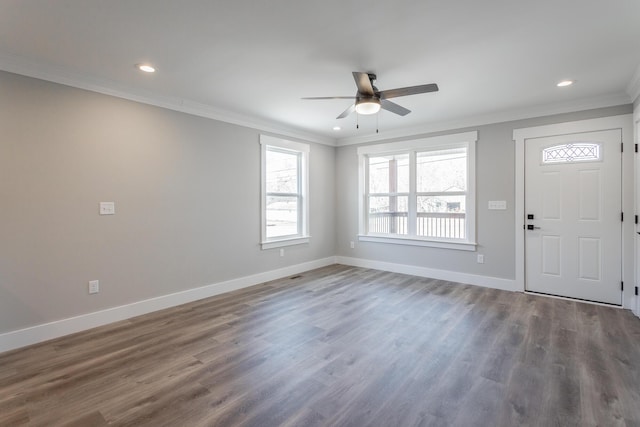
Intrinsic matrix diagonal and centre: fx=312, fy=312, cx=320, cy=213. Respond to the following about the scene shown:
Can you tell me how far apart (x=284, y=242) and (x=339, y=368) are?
3097mm

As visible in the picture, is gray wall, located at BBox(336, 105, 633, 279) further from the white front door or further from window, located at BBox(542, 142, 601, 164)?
window, located at BBox(542, 142, 601, 164)

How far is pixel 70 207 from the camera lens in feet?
10.1

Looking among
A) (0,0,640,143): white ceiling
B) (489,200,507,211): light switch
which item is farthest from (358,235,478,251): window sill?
(0,0,640,143): white ceiling

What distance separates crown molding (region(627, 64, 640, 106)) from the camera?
10.2ft

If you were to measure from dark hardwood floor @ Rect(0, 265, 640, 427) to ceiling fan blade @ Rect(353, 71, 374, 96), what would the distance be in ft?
7.63

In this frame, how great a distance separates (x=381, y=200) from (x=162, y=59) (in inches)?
168

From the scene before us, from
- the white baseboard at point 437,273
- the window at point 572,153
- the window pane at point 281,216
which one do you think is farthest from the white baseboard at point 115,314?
the window at point 572,153

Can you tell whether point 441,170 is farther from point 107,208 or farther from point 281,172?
point 107,208

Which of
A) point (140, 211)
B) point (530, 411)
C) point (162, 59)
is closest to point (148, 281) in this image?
point (140, 211)

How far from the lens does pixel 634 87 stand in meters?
3.33

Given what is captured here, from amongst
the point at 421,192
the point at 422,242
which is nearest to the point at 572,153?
the point at 421,192

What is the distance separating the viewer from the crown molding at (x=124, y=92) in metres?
2.76

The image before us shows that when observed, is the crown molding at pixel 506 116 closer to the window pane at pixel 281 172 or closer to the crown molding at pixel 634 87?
the crown molding at pixel 634 87

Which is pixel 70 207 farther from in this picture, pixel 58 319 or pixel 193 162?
pixel 193 162
